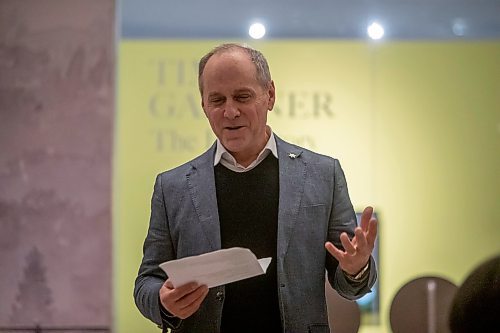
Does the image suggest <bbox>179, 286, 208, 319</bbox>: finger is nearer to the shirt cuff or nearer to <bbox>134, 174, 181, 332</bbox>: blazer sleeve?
<bbox>134, 174, 181, 332</bbox>: blazer sleeve

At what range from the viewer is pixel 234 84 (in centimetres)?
234

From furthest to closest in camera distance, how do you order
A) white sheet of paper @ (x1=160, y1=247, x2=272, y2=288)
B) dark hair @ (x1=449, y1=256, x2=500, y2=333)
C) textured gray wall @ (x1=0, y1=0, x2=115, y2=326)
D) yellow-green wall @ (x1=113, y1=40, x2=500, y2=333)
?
yellow-green wall @ (x1=113, y1=40, x2=500, y2=333)
textured gray wall @ (x1=0, y1=0, x2=115, y2=326)
white sheet of paper @ (x1=160, y1=247, x2=272, y2=288)
dark hair @ (x1=449, y1=256, x2=500, y2=333)

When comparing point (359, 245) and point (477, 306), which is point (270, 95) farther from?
point (477, 306)

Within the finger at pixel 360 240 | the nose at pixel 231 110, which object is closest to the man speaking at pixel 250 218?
the nose at pixel 231 110

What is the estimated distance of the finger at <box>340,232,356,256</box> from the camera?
6.77 feet

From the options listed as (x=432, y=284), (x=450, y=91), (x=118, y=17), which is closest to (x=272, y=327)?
(x=432, y=284)

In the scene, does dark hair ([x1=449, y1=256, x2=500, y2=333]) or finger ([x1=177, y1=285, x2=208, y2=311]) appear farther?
finger ([x1=177, y1=285, x2=208, y2=311])

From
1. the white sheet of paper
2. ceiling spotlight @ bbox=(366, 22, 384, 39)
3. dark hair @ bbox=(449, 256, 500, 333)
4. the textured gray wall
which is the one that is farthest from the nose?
ceiling spotlight @ bbox=(366, 22, 384, 39)

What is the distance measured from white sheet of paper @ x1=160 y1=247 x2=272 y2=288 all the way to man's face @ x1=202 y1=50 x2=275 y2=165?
41cm

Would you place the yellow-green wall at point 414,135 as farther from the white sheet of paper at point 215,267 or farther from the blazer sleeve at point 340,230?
the white sheet of paper at point 215,267

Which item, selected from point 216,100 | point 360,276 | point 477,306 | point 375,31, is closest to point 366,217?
point 360,276

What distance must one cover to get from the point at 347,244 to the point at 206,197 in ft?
1.67

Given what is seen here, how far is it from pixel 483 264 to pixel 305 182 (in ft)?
3.77

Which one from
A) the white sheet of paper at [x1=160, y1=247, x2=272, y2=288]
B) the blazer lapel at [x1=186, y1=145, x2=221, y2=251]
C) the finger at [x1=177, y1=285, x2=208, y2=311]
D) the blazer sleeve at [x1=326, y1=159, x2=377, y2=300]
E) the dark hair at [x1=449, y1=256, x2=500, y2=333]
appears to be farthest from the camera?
the blazer lapel at [x1=186, y1=145, x2=221, y2=251]
